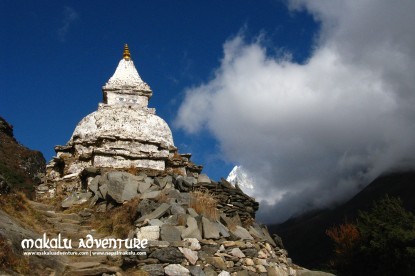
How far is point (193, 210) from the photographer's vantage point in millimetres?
12711

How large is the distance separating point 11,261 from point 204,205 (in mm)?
5638

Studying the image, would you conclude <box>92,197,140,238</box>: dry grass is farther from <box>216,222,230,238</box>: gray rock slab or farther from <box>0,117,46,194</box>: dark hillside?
<box>0,117,46,194</box>: dark hillside

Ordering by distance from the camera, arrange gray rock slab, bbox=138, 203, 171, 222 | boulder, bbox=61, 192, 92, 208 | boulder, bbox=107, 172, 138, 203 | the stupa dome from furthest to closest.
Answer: the stupa dome < boulder, bbox=61, 192, 92, 208 < boulder, bbox=107, 172, 138, 203 < gray rock slab, bbox=138, 203, 171, 222

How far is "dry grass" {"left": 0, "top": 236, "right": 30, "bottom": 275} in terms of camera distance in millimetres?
8742

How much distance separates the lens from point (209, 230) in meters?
11.7

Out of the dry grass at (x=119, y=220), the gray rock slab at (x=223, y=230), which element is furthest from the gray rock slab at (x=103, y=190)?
the gray rock slab at (x=223, y=230)

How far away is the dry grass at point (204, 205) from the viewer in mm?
12836

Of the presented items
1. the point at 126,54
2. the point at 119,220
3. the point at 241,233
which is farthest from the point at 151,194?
the point at 126,54

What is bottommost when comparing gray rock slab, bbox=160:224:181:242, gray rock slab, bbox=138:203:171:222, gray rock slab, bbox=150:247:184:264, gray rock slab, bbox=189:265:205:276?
gray rock slab, bbox=189:265:205:276

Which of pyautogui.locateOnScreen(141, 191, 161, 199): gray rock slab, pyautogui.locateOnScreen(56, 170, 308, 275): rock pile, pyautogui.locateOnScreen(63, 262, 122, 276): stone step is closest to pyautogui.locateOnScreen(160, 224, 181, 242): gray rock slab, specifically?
pyautogui.locateOnScreen(56, 170, 308, 275): rock pile

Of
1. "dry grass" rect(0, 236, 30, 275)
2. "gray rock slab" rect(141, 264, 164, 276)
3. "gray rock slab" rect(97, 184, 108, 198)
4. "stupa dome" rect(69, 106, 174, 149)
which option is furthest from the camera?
"stupa dome" rect(69, 106, 174, 149)

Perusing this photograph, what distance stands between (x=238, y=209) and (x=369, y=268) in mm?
12781

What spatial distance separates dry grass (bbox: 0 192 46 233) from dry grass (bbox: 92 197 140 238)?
1614mm

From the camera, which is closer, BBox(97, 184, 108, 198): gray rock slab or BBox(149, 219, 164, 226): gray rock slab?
BBox(149, 219, 164, 226): gray rock slab
